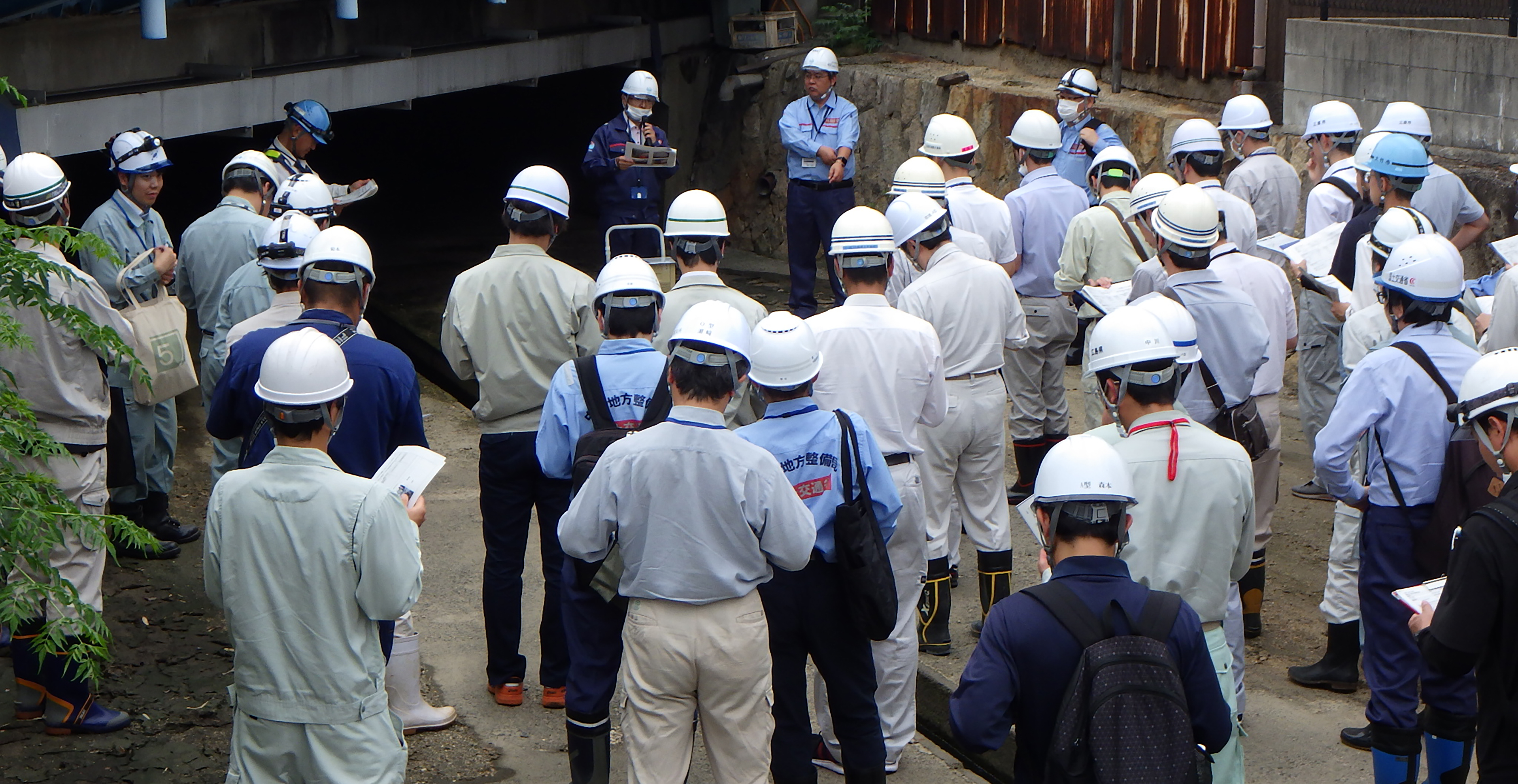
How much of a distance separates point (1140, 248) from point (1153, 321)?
306 cm

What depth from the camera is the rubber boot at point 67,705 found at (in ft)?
16.4

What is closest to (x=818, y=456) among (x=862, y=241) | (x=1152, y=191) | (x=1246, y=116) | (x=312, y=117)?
(x=862, y=241)

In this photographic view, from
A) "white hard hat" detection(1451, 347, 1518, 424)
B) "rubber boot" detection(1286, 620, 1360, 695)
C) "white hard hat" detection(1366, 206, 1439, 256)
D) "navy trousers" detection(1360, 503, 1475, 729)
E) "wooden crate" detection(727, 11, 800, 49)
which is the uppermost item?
"wooden crate" detection(727, 11, 800, 49)

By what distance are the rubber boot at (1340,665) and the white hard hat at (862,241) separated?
2326 mm

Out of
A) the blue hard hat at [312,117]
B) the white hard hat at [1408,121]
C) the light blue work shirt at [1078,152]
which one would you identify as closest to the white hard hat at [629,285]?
the blue hard hat at [312,117]

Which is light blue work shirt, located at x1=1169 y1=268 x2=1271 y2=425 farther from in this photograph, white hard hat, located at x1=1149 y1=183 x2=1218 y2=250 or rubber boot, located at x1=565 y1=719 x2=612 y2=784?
rubber boot, located at x1=565 y1=719 x2=612 y2=784

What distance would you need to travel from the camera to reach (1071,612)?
9.48 feet

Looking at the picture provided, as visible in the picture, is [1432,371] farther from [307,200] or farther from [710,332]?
[307,200]

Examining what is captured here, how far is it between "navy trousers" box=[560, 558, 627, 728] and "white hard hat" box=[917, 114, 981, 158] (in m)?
4.14

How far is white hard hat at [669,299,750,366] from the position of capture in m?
3.69

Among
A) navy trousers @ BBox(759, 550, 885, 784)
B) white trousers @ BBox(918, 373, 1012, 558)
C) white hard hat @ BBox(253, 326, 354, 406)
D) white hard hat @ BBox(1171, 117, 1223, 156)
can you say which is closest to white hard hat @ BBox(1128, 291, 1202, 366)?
white trousers @ BBox(918, 373, 1012, 558)

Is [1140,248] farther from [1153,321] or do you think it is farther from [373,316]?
[373,316]

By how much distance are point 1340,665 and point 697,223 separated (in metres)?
3.06

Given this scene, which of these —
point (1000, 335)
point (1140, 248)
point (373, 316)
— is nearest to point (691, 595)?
point (1000, 335)
